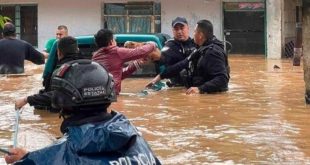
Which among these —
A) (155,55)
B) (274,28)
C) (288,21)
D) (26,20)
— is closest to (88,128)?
(155,55)

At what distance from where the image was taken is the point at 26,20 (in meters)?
26.7

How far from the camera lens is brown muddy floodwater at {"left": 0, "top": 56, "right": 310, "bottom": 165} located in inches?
205

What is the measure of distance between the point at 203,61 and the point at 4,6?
1964 centimetres

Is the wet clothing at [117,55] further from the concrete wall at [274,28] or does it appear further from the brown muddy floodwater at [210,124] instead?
the concrete wall at [274,28]

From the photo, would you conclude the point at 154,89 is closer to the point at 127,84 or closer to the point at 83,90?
the point at 127,84

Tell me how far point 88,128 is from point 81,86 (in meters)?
0.19

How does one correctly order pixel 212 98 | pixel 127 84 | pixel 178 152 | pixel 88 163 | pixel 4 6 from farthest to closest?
pixel 4 6 < pixel 127 84 < pixel 212 98 < pixel 178 152 < pixel 88 163

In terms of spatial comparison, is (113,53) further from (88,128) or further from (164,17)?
(164,17)

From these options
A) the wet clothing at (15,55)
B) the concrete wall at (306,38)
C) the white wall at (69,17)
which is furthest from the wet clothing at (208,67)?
the white wall at (69,17)

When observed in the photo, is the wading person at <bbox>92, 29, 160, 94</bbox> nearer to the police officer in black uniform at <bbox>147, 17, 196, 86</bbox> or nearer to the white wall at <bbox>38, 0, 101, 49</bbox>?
the police officer in black uniform at <bbox>147, 17, 196, 86</bbox>

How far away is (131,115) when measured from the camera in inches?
291

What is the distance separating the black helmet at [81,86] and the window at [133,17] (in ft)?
75.9

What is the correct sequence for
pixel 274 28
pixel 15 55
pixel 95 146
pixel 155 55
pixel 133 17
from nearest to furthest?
pixel 95 146
pixel 155 55
pixel 15 55
pixel 274 28
pixel 133 17

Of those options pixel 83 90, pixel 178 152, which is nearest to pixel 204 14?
pixel 178 152
